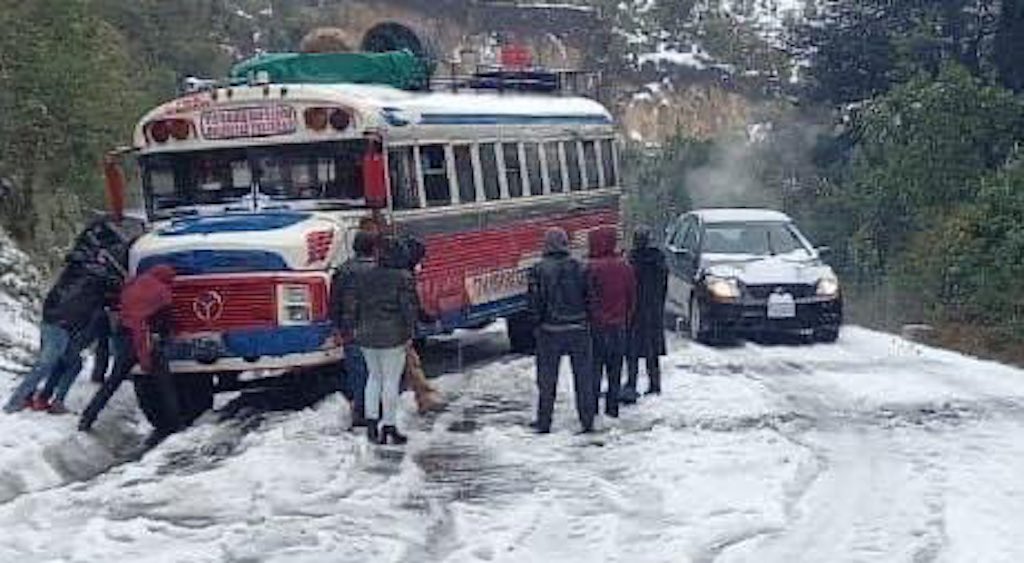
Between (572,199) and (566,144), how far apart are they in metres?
0.66

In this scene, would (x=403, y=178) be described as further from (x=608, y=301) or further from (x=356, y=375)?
(x=608, y=301)

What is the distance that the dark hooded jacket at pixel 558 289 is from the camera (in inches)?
523

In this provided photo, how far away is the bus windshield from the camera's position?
1509 centimetres

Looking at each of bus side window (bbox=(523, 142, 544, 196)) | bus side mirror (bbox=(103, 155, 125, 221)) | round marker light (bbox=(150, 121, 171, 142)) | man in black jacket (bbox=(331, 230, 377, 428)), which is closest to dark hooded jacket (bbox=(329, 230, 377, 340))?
man in black jacket (bbox=(331, 230, 377, 428))

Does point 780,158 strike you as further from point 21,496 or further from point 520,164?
point 21,496

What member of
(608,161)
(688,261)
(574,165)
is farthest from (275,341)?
(608,161)

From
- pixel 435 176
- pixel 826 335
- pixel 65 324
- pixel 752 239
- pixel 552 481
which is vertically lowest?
pixel 826 335

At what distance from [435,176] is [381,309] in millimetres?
3740

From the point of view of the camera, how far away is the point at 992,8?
33938 mm

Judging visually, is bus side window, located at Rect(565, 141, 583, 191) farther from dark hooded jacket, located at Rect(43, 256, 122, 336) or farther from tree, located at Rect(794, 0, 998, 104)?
tree, located at Rect(794, 0, 998, 104)

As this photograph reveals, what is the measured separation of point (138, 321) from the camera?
13.5 m

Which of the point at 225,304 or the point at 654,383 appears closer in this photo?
the point at 225,304

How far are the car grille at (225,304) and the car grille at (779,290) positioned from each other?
25.1ft

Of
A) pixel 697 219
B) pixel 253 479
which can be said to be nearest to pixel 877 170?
pixel 697 219
